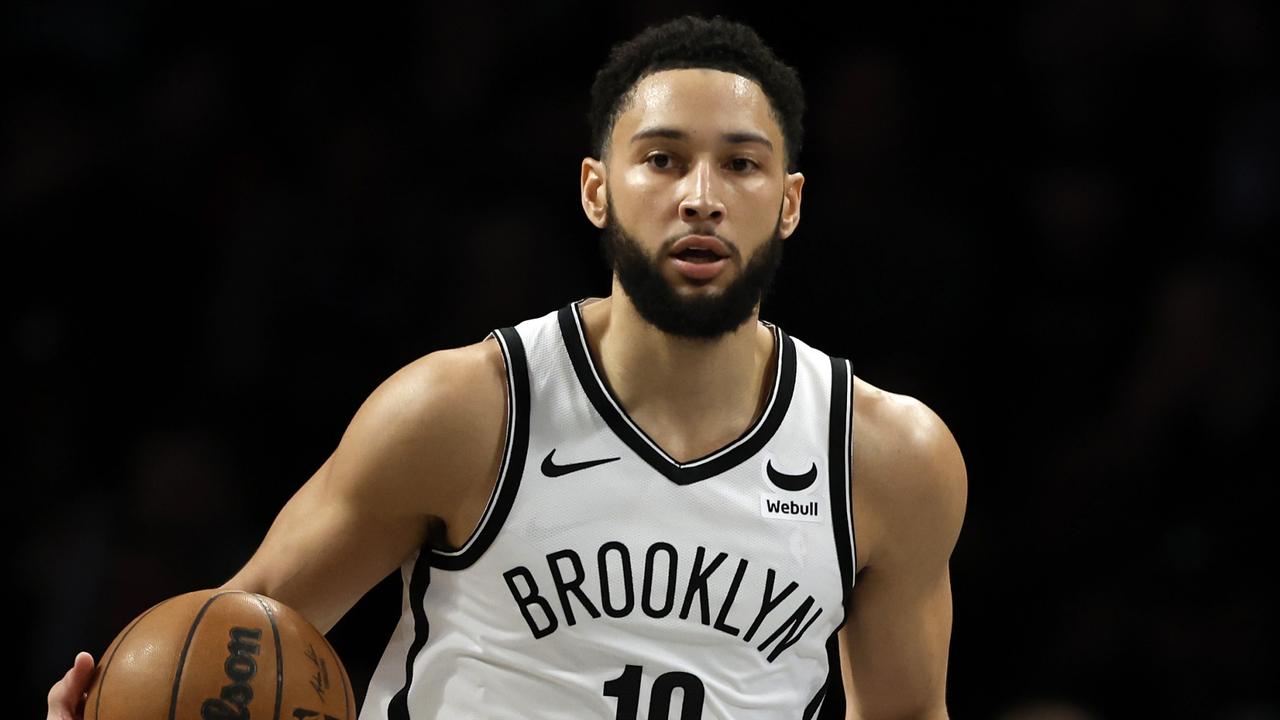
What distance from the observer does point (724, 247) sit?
3.03 m

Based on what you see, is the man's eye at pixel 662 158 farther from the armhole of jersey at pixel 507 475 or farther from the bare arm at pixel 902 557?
the bare arm at pixel 902 557

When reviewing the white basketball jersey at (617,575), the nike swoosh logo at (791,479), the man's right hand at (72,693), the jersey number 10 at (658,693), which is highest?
the nike swoosh logo at (791,479)

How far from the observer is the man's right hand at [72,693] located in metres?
2.76

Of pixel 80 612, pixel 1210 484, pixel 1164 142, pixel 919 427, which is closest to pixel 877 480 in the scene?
pixel 919 427

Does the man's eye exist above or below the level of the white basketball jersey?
above

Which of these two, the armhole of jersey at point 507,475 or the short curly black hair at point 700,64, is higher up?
the short curly black hair at point 700,64

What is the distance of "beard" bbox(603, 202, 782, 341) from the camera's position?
3.05 m

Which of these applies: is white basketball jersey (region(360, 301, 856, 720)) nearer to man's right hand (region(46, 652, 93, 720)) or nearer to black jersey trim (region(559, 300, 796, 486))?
black jersey trim (region(559, 300, 796, 486))

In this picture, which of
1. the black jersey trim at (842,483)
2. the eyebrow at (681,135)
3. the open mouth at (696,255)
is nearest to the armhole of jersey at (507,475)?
the open mouth at (696,255)

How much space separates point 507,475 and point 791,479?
1.78 ft

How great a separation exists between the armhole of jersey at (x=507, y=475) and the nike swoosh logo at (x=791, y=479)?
466 millimetres

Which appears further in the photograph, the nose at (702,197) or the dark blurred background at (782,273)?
the dark blurred background at (782,273)

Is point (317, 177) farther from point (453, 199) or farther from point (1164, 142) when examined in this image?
point (1164, 142)

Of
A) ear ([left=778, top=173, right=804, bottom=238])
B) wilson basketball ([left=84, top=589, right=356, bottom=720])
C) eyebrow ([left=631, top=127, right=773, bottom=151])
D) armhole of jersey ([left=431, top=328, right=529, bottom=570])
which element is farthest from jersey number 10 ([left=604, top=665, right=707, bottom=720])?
eyebrow ([left=631, top=127, right=773, bottom=151])
